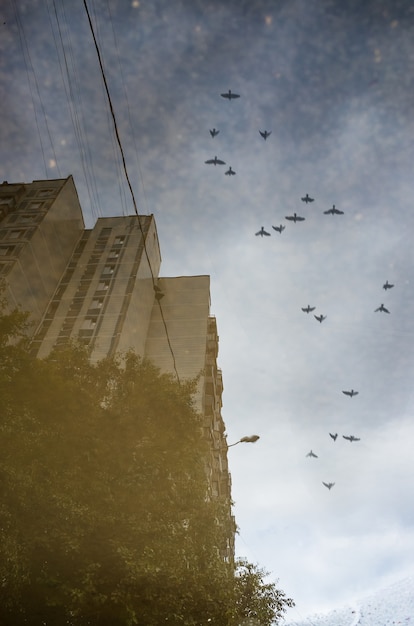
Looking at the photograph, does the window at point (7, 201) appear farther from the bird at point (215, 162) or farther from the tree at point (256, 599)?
the tree at point (256, 599)

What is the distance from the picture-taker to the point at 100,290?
150 feet

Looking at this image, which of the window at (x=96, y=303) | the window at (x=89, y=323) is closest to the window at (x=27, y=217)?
the window at (x=96, y=303)

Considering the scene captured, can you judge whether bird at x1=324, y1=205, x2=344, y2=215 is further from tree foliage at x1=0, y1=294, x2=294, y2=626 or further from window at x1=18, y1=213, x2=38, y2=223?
window at x1=18, y1=213, x2=38, y2=223

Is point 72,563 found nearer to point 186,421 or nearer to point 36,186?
point 186,421

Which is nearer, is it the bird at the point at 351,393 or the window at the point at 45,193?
the bird at the point at 351,393

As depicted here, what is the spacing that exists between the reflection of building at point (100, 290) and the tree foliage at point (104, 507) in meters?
22.9

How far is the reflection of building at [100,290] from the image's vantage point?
4012 centimetres

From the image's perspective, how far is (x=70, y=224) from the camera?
5078 cm

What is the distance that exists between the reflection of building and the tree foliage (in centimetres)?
2288

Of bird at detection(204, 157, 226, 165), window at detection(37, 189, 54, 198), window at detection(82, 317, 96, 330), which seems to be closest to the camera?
bird at detection(204, 157, 226, 165)

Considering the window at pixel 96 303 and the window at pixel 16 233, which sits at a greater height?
the window at pixel 16 233

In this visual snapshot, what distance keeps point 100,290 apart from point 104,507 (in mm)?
38080

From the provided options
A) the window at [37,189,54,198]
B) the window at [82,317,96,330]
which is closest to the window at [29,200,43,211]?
the window at [37,189,54,198]

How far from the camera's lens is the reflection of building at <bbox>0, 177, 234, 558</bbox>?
132 ft
